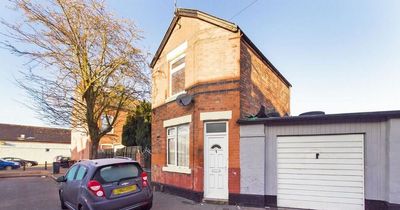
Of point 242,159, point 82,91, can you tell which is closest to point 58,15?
point 82,91

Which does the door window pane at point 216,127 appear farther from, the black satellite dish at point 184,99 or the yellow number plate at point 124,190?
the yellow number plate at point 124,190

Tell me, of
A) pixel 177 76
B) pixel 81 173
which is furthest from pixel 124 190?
pixel 177 76

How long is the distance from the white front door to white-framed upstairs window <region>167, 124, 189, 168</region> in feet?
4.17

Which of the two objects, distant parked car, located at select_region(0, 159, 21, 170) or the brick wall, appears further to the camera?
distant parked car, located at select_region(0, 159, 21, 170)

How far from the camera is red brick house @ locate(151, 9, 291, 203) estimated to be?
999 centimetres

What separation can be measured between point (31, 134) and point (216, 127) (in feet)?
168

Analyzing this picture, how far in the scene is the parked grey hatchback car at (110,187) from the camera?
7180 millimetres

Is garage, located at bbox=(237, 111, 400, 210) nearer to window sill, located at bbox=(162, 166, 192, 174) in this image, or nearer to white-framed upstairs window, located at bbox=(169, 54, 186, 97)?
window sill, located at bbox=(162, 166, 192, 174)

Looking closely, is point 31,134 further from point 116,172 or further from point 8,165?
point 116,172

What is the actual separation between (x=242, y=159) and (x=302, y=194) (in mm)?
2078

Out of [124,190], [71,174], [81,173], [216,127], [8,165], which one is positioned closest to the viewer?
[124,190]

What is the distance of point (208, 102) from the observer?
10406 millimetres

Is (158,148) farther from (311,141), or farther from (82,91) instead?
(311,141)

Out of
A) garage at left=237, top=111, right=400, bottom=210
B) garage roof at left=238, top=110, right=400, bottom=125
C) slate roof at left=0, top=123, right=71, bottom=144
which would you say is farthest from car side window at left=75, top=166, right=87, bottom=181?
slate roof at left=0, top=123, right=71, bottom=144
